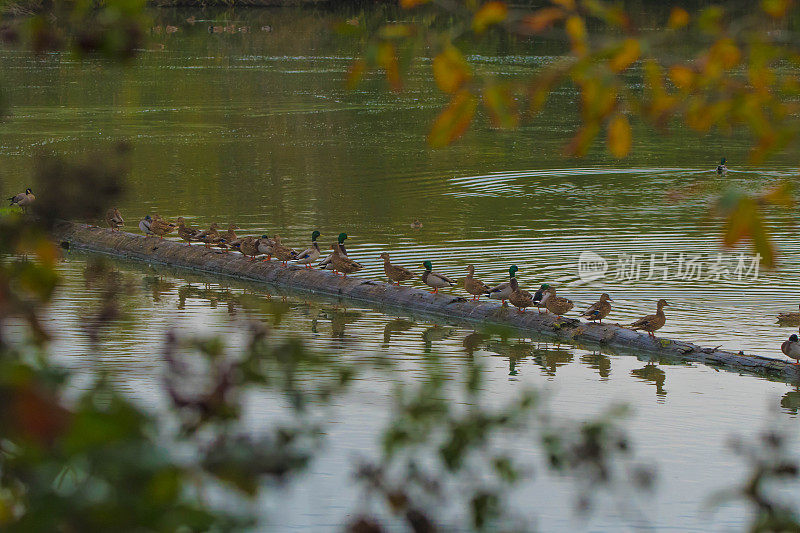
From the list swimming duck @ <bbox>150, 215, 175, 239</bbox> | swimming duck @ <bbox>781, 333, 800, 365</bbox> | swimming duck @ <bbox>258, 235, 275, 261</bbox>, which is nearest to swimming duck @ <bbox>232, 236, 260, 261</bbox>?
swimming duck @ <bbox>258, 235, 275, 261</bbox>

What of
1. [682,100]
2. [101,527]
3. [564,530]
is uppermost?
[682,100]

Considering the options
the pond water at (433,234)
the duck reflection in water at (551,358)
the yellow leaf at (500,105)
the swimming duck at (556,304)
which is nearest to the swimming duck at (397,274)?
the pond water at (433,234)

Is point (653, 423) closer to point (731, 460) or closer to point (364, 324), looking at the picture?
point (731, 460)

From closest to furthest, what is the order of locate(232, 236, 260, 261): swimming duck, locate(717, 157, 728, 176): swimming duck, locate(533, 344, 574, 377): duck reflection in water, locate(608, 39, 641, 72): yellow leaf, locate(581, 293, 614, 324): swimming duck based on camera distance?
locate(608, 39, 641, 72): yellow leaf → locate(533, 344, 574, 377): duck reflection in water → locate(581, 293, 614, 324): swimming duck → locate(232, 236, 260, 261): swimming duck → locate(717, 157, 728, 176): swimming duck

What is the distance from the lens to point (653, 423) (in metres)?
Answer: 11.6

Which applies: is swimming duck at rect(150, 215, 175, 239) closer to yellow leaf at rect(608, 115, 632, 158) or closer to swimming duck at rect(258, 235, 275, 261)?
swimming duck at rect(258, 235, 275, 261)

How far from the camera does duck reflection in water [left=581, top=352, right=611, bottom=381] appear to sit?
43.8ft

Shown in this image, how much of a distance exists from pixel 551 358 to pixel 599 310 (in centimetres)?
124

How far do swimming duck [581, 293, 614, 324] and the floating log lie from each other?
0.51 feet

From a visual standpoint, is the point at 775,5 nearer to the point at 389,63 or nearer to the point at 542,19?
the point at 542,19

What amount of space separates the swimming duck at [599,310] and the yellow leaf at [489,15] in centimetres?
1175

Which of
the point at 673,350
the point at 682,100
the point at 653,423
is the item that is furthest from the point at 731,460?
the point at 682,100

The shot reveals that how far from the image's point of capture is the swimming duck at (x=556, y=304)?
14781 millimetres

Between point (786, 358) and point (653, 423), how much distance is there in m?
2.99
